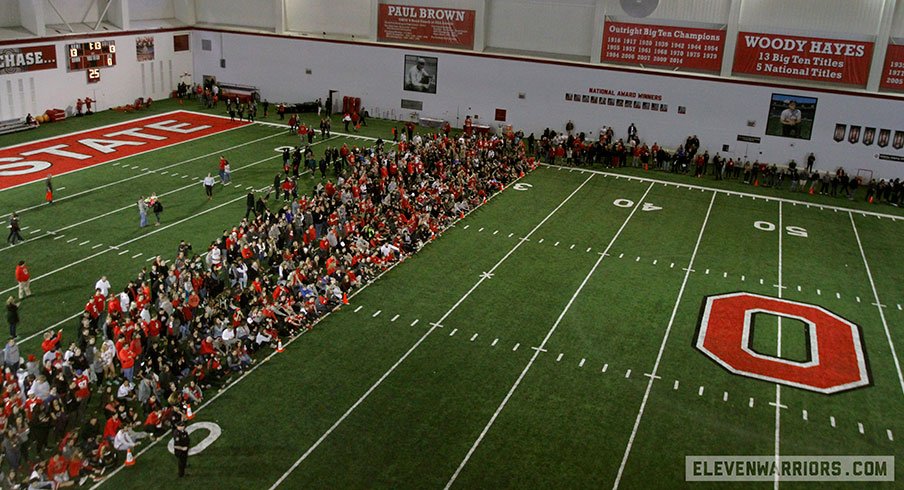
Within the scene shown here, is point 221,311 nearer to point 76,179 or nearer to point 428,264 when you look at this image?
point 428,264

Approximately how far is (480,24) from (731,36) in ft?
46.3

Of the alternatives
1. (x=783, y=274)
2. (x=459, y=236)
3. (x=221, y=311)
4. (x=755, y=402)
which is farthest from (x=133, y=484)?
(x=783, y=274)

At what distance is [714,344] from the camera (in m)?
20.3

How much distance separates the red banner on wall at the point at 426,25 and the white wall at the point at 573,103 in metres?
0.96

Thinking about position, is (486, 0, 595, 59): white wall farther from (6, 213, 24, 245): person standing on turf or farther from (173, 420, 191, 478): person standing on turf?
(173, 420, 191, 478): person standing on turf

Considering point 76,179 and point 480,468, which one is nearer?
point 480,468

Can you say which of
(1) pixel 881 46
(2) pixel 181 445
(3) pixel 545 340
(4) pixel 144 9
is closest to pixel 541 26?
(1) pixel 881 46

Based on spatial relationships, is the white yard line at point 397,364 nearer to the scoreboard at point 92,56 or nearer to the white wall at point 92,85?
the white wall at point 92,85

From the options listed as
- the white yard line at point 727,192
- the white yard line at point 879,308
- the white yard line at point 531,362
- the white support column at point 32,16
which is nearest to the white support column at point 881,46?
the white yard line at point 727,192

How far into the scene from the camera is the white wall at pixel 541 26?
42.8 metres

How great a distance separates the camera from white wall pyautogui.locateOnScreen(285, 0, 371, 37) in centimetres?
4825

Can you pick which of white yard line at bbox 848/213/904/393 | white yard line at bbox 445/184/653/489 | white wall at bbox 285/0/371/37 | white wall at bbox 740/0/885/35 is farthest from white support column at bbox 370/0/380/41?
white yard line at bbox 848/213/904/393

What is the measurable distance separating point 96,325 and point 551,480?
40.0 ft

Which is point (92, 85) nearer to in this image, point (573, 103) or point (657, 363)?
point (573, 103)
